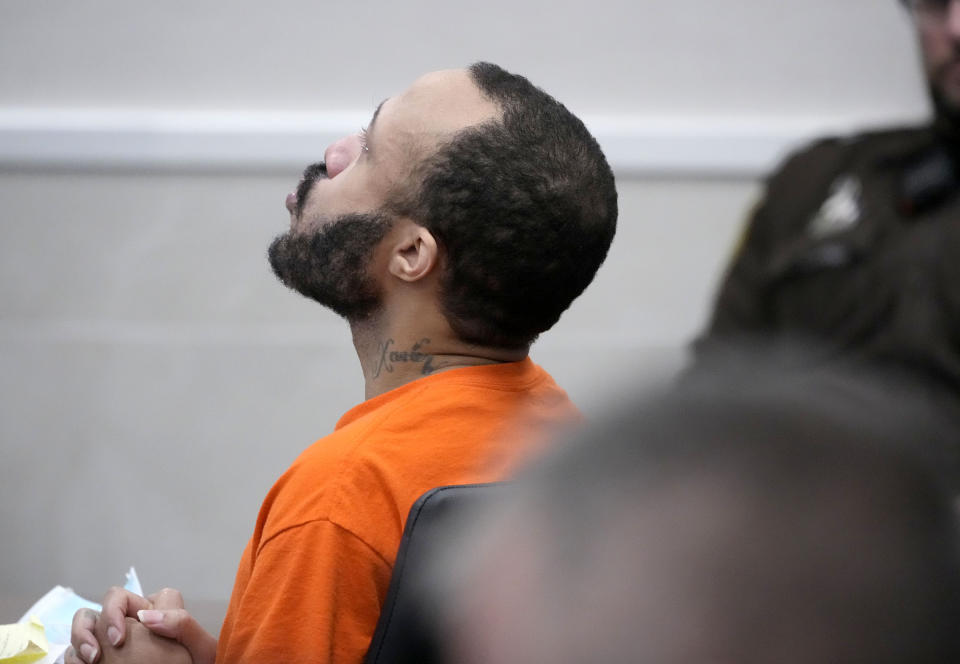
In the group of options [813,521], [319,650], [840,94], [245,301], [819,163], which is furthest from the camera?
[245,301]

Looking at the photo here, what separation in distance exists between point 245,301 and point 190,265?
6.2 inches

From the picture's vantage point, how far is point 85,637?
103 cm

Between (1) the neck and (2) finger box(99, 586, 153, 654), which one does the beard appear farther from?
(2) finger box(99, 586, 153, 654)

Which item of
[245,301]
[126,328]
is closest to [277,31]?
[245,301]

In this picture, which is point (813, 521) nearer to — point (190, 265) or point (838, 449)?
point (838, 449)

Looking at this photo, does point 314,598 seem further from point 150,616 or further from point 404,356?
point 404,356

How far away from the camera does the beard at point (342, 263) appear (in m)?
1.19

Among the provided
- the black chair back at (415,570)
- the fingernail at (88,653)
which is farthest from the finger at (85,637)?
the black chair back at (415,570)

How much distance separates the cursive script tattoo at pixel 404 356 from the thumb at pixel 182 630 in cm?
35

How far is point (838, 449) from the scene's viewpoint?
0.89ft

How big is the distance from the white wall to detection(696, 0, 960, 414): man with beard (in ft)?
5.12

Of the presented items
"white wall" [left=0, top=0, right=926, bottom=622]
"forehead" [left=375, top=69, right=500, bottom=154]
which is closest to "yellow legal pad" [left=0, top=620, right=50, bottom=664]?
"forehead" [left=375, top=69, right=500, bottom=154]

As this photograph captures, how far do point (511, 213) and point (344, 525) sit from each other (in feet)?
1.36

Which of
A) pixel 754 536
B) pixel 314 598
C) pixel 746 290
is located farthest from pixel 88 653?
pixel 754 536
